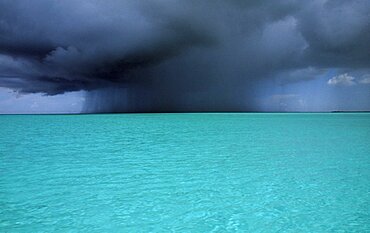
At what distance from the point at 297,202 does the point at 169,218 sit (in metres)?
3.89

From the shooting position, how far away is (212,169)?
39.3ft

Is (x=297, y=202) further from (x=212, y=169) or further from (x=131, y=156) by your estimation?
(x=131, y=156)

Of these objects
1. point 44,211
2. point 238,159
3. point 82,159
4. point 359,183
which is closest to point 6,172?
point 82,159

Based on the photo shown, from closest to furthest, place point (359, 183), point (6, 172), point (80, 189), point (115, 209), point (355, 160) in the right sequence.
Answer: point (115, 209) → point (80, 189) → point (359, 183) → point (6, 172) → point (355, 160)

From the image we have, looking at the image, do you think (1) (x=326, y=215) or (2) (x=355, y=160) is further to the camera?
(2) (x=355, y=160)

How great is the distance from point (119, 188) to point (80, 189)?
1.34 m

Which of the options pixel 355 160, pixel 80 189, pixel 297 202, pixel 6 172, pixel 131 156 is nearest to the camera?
pixel 297 202

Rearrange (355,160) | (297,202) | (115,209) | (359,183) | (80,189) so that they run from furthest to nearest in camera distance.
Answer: (355,160)
(359,183)
(80,189)
(297,202)
(115,209)

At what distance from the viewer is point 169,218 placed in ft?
21.2

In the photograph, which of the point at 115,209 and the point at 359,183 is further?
the point at 359,183

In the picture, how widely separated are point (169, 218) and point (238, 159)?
872 centimetres

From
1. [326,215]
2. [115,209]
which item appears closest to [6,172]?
[115,209]

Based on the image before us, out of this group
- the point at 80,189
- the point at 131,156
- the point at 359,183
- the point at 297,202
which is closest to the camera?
the point at 297,202

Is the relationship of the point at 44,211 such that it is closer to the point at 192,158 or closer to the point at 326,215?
the point at 326,215
